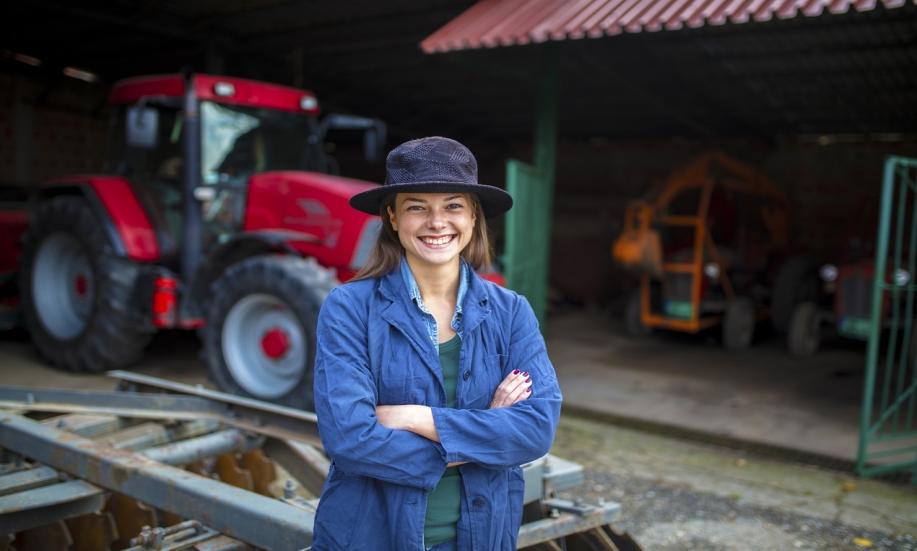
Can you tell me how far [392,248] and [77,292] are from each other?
554cm

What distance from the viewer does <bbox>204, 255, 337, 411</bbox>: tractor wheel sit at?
4.90m

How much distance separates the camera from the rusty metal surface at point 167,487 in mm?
2264

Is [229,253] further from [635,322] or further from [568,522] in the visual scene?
[635,322]

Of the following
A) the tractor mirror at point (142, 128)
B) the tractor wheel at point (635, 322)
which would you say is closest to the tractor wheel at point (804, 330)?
the tractor wheel at point (635, 322)

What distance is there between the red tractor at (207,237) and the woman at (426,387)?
3.03 m

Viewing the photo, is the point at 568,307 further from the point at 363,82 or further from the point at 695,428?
the point at 695,428

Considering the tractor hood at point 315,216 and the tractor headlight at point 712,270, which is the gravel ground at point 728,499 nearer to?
the tractor hood at point 315,216

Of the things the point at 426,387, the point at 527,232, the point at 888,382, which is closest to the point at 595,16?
the point at 527,232

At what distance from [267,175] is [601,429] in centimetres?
312

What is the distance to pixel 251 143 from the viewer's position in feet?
19.5

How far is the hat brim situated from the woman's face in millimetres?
46

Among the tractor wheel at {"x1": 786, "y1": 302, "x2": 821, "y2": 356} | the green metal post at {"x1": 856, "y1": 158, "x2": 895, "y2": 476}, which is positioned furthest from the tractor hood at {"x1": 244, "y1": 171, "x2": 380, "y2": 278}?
the tractor wheel at {"x1": 786, "y1": 302, "x2": 821, "y2": 356}

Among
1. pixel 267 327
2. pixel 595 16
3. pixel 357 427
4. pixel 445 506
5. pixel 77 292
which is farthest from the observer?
pixel 77 292

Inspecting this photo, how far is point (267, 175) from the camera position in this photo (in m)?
5.71
